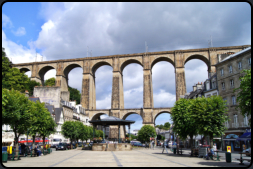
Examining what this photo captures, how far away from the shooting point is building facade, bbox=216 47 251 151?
34.3 m

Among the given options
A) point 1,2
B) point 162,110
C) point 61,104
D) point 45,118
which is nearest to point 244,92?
point 1,2

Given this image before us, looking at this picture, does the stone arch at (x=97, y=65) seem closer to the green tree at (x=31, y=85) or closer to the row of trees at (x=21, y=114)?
the green tree at (x=31, y=85)

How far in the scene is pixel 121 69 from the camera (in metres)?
79.0

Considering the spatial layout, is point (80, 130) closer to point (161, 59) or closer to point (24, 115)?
point (24, 115)

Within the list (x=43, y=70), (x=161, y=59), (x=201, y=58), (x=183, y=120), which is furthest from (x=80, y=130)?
(x=201, y=58)

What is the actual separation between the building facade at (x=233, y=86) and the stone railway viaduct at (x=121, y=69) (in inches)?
1222

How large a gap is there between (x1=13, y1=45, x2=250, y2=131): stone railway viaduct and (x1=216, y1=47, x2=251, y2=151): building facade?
1222 inches

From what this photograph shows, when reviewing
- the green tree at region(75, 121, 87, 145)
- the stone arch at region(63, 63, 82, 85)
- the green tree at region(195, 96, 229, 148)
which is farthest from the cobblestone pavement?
the stone arch at region(63, 63, 82, 85)

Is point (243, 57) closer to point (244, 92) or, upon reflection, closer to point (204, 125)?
point (204, 125)

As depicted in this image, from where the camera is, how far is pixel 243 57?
113 ft

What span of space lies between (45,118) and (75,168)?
685 inches

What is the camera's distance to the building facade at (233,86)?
112 ft

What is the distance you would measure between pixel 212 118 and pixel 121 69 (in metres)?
58.8

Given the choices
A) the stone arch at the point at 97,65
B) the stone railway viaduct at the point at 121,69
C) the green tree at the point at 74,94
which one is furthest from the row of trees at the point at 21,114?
the green tree at the point at 74,94
